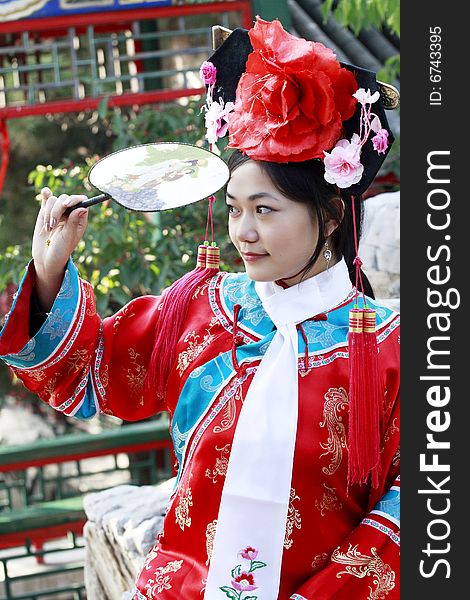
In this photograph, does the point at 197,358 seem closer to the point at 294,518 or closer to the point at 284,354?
the point at 284,354

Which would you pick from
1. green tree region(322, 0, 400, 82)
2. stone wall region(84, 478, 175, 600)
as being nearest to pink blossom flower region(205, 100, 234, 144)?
stone wall region(84, 478, 175, 600)

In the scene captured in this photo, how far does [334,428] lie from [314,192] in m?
0.39

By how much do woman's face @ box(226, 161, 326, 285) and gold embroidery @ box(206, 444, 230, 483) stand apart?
0.30m

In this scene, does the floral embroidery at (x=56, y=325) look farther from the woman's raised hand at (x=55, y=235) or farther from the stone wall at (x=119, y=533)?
the stone wall at (x=119, y=533)

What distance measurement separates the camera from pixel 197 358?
194 centimetres

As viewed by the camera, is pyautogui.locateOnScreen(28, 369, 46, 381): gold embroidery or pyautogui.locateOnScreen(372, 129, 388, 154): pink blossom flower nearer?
pyautogui.locateOnScreen(372, 129, 388, 154): pink blossom flower

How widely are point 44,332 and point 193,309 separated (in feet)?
0.89

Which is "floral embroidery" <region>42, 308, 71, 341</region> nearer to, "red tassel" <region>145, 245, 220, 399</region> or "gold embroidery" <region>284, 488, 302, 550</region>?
"red tassel" <region>145, 245, 220, 399</region>

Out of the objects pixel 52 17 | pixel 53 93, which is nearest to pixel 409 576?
pixel 52 17

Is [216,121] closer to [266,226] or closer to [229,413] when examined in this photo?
[266,226]

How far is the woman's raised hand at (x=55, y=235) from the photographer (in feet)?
6.17

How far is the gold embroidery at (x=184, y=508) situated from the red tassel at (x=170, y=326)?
21cm

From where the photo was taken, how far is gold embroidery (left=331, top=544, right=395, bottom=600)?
1810 millimetres

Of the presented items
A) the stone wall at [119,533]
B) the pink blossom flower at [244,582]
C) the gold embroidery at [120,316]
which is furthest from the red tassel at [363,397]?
the stone wall at [119,533]
